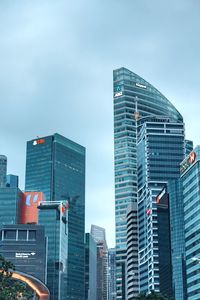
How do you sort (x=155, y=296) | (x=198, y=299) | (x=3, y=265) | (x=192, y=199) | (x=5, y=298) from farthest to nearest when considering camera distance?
(x=192, y=199)
(x=198, y=299)
(x=155, y=296)
(x=3, y=265)
(x=5, y=298)

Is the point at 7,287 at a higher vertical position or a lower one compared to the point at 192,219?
lower

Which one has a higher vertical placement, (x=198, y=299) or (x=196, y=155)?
(x=196, y=155)

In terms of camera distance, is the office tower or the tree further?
the office tower

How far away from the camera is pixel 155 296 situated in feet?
436

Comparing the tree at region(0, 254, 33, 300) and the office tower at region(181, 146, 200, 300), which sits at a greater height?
the office tower at region(181, 146, 200, 300)

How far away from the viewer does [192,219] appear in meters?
188

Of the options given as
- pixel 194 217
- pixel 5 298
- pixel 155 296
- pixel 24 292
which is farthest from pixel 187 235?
pixel 5 298

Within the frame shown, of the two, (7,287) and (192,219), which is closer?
(7,287)

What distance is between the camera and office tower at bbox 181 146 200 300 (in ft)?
592

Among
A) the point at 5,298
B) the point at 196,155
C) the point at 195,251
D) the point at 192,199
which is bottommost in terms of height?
the point at 5,298

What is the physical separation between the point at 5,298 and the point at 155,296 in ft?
150

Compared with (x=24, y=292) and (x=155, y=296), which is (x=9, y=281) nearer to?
(x=24, y=292)

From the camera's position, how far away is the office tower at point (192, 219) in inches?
7106

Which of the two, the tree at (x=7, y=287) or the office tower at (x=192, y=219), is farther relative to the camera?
the office tower at (x=192, y=219)
